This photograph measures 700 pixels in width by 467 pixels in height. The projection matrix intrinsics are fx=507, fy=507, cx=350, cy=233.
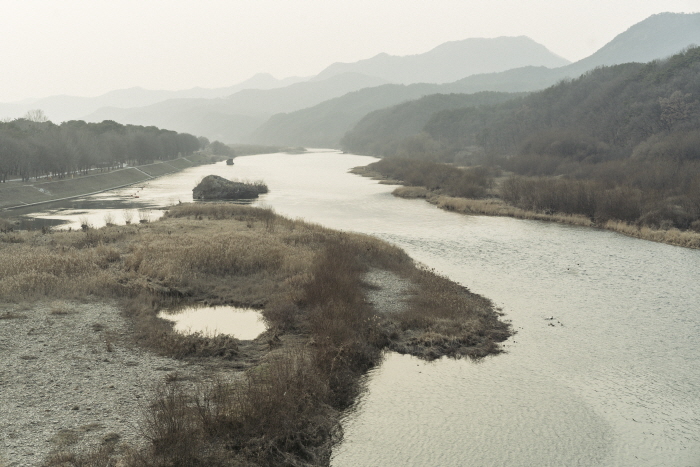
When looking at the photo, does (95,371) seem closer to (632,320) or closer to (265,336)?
(265,336)

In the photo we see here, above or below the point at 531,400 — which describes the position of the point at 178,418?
above

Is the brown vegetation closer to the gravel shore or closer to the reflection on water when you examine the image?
→ the reflection on water

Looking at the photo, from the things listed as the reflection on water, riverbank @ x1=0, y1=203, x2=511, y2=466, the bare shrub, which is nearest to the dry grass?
riverbank @ x1=0, y1=203, x2=511, y2=466

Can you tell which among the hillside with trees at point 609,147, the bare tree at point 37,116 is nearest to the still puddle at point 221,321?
the hillside with trees at point 609,147

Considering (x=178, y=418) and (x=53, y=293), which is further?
(x=53, y=293)

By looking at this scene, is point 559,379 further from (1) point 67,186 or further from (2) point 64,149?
(2) point 64,149

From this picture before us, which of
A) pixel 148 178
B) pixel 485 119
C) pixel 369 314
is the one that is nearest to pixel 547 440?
pixel 369 314
